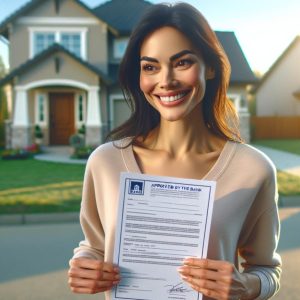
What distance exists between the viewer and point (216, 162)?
152cm

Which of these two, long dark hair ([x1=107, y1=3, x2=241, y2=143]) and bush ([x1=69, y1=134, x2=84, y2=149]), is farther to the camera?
bush ([x1=69, y1=134, x2=84, y2=149])

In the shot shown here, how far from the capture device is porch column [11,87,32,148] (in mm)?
18703

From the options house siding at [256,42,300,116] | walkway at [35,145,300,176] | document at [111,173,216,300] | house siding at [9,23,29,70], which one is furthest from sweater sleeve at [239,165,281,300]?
house siding at [256,42,300,116]

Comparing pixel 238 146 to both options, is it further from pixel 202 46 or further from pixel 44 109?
pixel 44 109

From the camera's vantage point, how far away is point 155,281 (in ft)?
4.55

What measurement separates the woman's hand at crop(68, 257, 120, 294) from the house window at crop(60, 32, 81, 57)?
61.1ft

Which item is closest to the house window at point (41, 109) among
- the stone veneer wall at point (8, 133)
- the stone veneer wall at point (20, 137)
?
the stone veneer wall at point (20, 137)

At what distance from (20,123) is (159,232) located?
18.1 meters

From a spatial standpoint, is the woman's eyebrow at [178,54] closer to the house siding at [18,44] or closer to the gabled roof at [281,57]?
the house siding at [18,44]

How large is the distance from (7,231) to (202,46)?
19.4 ft

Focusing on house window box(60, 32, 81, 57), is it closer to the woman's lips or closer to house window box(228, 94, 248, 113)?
house window box(228, 94, 248, 113)

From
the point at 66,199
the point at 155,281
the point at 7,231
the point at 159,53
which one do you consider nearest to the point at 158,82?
the point at 159,53

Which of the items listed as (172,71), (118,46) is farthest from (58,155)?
(172,71)

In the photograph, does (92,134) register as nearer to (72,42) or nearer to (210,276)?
(72,42)
